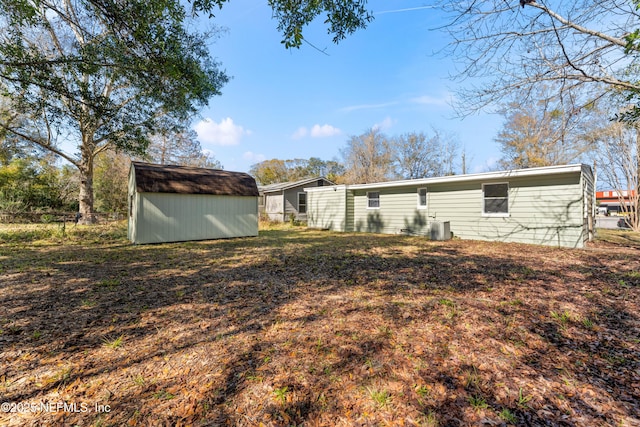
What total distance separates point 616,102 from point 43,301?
10.7 metres

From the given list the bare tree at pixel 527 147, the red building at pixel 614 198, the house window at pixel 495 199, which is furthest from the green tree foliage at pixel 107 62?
the red building at pixel 614 198

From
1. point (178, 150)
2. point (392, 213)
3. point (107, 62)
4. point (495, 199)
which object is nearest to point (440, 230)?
point (495, 199)

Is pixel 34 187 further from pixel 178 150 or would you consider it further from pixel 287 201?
pixel 287 201

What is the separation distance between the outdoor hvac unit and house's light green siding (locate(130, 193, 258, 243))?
25.1 feet

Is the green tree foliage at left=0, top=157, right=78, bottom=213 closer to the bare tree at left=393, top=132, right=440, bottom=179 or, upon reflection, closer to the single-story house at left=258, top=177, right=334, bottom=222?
the single-story house at left=258, top=177, right=334, bottom=222

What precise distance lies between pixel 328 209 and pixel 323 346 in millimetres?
13326

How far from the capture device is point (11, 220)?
15.0 meters

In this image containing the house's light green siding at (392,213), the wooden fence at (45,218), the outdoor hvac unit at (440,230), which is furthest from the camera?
the wooden fence at (45,218)

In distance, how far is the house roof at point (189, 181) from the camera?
9.61 metres

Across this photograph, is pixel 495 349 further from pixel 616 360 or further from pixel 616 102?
pixel 616 102

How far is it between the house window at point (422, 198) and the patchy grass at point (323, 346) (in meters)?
6.83

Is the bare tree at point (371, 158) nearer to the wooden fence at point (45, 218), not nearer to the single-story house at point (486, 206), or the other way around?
the single-story house at point (486, 206)

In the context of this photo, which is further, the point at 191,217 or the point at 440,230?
the point at 440,230

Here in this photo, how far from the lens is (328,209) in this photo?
16.0 meters
